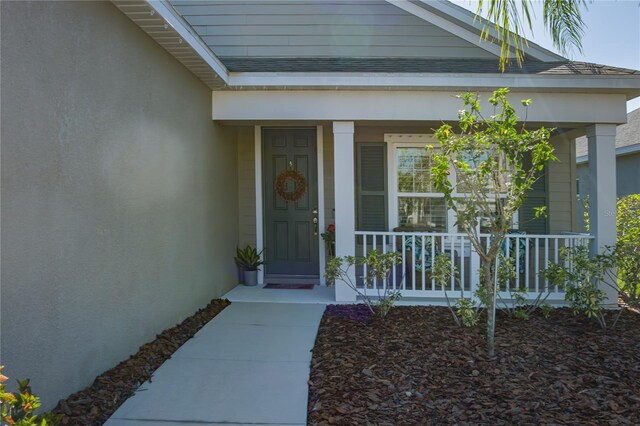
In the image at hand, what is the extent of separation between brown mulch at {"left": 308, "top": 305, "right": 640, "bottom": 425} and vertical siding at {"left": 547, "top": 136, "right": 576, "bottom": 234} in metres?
2.32

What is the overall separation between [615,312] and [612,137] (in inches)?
85.3

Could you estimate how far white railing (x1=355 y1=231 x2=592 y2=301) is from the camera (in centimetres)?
534

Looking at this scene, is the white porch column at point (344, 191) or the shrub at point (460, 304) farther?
the white porch column at point (344, 191)

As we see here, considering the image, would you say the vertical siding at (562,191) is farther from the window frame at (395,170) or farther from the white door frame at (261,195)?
the white door frame at (261,195)

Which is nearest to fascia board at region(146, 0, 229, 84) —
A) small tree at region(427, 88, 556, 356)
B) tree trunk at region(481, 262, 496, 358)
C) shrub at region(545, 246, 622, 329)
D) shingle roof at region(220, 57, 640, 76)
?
shingle roof at region(220, 57, 640, 76)

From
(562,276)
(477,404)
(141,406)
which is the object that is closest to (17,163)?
(141,406)

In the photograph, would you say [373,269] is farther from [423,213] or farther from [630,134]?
[630,134]

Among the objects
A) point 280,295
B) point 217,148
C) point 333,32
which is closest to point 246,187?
point 217,148

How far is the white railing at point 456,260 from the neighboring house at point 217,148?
56mm

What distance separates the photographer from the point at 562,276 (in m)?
4.64

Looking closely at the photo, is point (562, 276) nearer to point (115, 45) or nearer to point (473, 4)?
point (473, 4)

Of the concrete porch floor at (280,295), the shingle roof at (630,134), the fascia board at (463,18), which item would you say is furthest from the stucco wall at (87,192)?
the shingle roof at (630,134)

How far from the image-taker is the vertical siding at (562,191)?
6.80m

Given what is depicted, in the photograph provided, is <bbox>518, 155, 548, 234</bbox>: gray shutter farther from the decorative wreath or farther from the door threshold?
the decorative wreath
